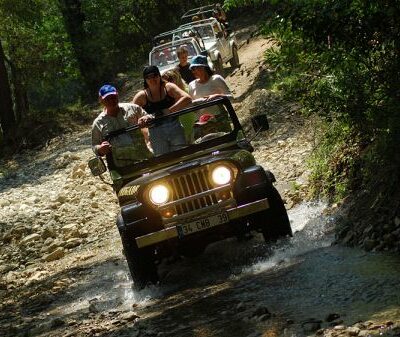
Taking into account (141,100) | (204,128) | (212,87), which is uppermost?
(212,87)

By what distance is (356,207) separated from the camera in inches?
308

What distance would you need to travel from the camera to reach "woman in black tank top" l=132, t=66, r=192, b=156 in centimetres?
823

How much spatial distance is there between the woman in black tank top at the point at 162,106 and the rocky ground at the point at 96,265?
101 cm

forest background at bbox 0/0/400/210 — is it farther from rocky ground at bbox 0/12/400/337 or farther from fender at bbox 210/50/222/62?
fender at bbox 210/50/222/62

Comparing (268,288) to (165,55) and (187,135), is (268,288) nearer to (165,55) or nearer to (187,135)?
(187,135)

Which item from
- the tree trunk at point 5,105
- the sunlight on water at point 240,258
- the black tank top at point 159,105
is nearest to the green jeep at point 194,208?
the sunlight on water at point 240,258

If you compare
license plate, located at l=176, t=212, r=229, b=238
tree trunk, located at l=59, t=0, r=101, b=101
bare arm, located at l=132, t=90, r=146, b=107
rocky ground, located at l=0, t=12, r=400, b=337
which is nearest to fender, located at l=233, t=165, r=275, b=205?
license plate, located at l=176, t=212, r=229, b=238

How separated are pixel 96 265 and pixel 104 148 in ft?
7.57

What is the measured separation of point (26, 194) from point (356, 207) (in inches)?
377

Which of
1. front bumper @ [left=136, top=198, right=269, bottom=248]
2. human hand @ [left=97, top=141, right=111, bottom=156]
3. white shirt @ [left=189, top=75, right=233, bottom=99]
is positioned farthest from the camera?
white shirt @ [left=189, top=75, right=233, bottom=99]

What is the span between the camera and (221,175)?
7414mm

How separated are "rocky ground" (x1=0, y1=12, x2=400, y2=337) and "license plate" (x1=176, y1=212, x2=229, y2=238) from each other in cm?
55

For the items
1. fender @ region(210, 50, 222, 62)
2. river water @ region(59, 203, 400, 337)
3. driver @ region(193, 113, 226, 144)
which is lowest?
river water @ region(59, 203, 400, 337)

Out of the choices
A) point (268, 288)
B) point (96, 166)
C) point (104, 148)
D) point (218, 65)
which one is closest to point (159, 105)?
point (104, 148)
